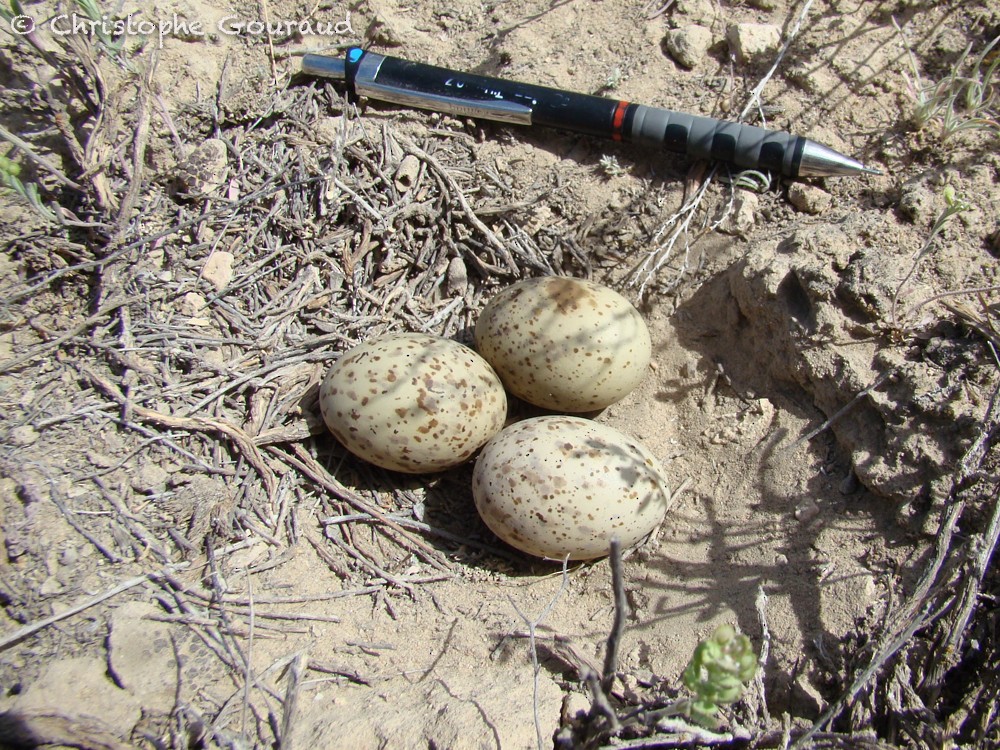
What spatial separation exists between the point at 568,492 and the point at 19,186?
192 cm

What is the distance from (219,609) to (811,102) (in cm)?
265

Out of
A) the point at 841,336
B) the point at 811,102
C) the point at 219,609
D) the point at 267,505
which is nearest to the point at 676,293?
the point at 841,336

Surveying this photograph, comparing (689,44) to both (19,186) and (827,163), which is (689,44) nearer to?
(827,163)

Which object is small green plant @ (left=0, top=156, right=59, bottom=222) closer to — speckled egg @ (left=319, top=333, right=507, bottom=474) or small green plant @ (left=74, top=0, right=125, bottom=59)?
small green plant @ (left=74, top=0, right=125, bottom=59)

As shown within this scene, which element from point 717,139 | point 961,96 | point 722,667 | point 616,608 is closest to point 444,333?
point 717,139

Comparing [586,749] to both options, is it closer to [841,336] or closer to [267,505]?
[267,505]

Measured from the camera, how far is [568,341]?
2.35 m

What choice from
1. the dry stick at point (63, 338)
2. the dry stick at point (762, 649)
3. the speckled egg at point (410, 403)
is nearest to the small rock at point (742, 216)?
the speckled egg at point (410, 403)

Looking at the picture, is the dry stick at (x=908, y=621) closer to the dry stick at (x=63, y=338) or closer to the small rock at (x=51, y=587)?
the small rock at (x=51, y=587)

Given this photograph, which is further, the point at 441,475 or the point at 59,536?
the point at 441,475

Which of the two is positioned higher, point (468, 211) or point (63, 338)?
point (468, 211)

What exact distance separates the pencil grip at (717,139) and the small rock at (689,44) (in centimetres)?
34

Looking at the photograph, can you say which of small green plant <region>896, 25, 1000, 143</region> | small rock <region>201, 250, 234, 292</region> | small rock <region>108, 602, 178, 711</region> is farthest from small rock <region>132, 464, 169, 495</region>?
small green plant <region>896, 25, 1000, 143</region>

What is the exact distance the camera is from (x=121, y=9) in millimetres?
2662
